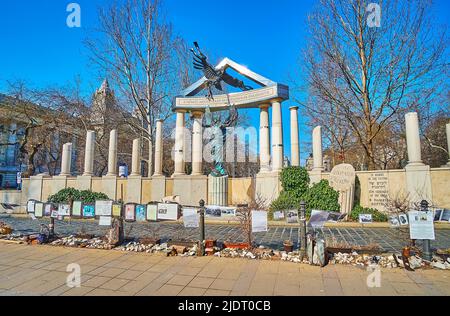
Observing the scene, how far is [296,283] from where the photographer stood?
4418 mm

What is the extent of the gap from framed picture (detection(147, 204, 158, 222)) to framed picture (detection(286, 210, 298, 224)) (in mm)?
6090

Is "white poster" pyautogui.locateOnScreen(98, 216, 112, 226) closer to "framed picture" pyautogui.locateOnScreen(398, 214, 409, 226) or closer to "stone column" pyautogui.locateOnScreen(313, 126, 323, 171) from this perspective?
"framed picture" pyautogui.locateOnScreen(398, 214, 409, 226)

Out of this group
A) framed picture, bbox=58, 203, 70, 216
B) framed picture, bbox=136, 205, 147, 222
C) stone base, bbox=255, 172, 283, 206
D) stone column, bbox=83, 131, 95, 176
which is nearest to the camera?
framed picture, bbox=136, 205, 147, 222

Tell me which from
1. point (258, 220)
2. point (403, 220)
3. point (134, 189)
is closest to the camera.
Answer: point (403, 220)

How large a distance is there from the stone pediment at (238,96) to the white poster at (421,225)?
11.6m

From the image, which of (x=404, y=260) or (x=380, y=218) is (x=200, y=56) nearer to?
(x=380, y=218)

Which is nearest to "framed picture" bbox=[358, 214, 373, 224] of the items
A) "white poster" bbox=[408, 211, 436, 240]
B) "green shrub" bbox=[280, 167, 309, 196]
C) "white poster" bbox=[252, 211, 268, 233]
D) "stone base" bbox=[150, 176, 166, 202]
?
"green shrub" bbox=[280, 167, 309, 196]

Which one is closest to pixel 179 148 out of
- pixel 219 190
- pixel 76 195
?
pixel 219 190

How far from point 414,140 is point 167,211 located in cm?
1180

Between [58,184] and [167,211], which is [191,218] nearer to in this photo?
[167,211]

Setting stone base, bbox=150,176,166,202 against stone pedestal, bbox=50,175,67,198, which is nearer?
stone base, bbox=150,176,166,202

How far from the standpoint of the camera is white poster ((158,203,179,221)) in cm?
715

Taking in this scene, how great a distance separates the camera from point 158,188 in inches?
664
